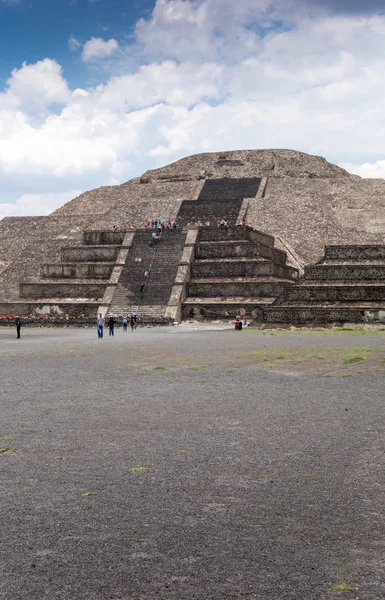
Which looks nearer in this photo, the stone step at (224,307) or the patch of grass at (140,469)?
the patch of grass at (140,469)

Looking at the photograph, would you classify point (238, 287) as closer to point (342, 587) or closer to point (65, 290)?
point (65, 290)

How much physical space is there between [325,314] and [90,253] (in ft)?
50.1

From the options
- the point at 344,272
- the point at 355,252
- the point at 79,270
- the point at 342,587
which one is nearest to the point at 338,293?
the point at 344,272

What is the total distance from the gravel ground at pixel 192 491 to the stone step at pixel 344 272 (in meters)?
19.1

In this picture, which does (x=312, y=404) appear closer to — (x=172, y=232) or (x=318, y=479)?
(x=318, y=479)

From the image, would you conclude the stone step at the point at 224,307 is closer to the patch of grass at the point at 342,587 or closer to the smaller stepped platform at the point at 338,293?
the smaller stepped platform at the point at 338,293

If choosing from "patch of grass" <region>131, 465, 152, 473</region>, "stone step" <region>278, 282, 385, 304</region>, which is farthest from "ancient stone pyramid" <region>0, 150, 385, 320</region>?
"patch of grass" <region>131, 465, 152, 473</region>

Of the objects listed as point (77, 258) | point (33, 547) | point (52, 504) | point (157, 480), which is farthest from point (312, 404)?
point (77, 258)

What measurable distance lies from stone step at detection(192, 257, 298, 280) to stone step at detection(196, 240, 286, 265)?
1.37ft

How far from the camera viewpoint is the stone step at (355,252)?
29641 mm

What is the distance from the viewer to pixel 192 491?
426 centimetres

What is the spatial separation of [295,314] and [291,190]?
24.4 m

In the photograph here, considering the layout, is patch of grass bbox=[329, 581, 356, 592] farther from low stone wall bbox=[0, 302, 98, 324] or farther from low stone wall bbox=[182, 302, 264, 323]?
low stone wall bbox=[0, 302, 98, 324]

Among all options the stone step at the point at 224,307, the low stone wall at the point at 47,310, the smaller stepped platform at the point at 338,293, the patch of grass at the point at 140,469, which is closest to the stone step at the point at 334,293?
the smaller stepped platform at the point at 338,293
